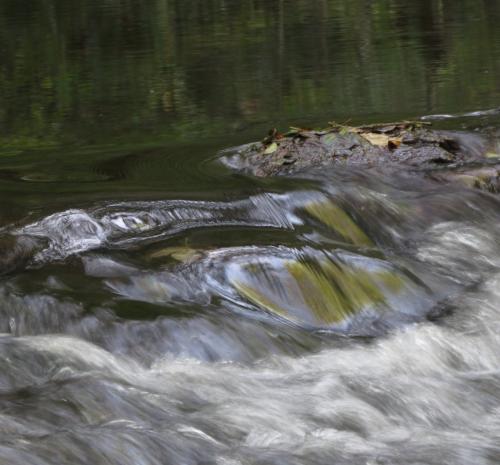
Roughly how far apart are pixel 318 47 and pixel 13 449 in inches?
478

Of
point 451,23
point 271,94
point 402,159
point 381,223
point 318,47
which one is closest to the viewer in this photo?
point 381,223

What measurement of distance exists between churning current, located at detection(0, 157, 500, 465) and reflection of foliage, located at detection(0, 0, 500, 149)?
3.45 m

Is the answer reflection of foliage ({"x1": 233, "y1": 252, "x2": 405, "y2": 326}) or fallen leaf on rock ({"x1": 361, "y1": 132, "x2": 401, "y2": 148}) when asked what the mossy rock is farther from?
fallen leaf on rock ({"x1": 361, "y1": 132, "x2": 401, "y2": 148})

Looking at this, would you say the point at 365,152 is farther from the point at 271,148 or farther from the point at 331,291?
the point at 331,291

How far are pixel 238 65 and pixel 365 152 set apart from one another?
6.40 metres

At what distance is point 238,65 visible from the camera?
43.7 ft

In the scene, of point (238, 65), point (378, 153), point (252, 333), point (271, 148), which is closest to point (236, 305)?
point (252, 333)

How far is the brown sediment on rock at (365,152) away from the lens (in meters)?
6.96

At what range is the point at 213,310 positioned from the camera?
476cm

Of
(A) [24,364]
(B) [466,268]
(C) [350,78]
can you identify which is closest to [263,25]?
(C) [350,78]

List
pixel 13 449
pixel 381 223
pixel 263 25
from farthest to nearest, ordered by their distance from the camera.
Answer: pixel 263 25
pixel 381 223
pixel 13 449

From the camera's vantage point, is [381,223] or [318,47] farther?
[318,47]

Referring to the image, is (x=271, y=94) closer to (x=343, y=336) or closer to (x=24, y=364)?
(x=343, y=336)

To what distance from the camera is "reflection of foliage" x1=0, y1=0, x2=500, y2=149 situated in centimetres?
1002
